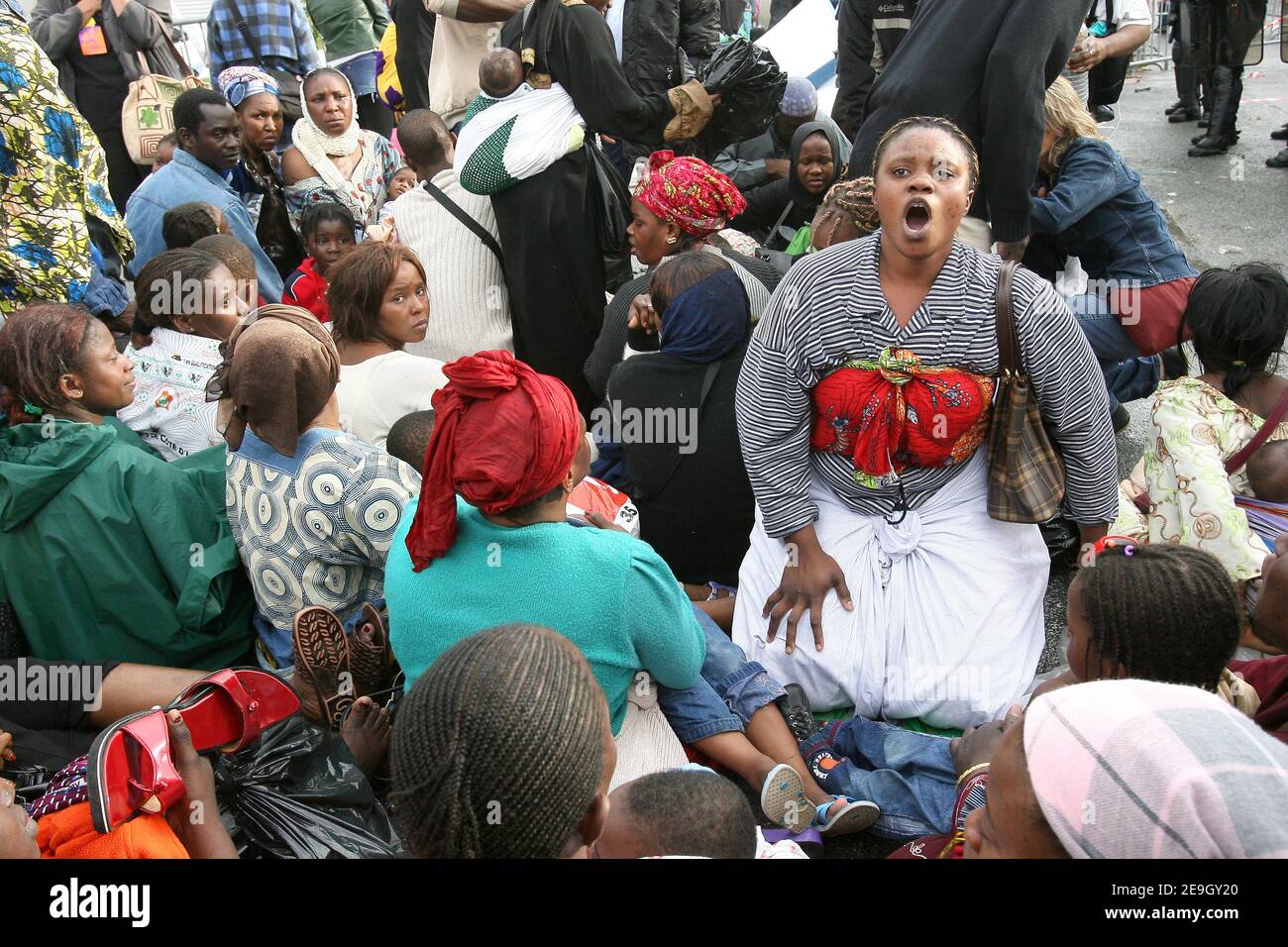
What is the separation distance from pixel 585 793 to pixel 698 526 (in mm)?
2019

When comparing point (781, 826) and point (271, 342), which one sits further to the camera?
point (271, 342)

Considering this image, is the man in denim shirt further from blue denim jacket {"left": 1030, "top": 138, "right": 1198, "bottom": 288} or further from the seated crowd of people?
blue denim jacket {"left": 1030, "top": 138, "right": 1198, "bottom": 288}

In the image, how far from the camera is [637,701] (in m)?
→ 2.57

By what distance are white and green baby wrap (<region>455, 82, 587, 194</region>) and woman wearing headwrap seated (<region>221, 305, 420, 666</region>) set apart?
162cm

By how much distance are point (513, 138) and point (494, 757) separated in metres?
3.46

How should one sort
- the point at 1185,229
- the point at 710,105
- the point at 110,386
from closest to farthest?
the point at 110,386 < the point at 710,105 < the point at 1185,229

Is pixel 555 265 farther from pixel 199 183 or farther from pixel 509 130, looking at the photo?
pixel 199 183

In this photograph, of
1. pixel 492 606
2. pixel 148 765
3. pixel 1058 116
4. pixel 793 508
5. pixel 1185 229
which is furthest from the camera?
pixel 1185 229

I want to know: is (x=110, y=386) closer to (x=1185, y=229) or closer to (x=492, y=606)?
(x=492, y=606)

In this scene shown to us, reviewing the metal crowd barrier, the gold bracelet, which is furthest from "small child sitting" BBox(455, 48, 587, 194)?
the metal crowd barrier

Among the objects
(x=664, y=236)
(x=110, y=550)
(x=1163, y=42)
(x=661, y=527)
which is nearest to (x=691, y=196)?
(x=664, y=236)

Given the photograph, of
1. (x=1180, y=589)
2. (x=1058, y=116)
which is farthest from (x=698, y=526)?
(x=1058, y=116)

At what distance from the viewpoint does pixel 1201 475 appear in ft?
10.3

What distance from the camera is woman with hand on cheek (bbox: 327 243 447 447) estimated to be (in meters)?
3.63
